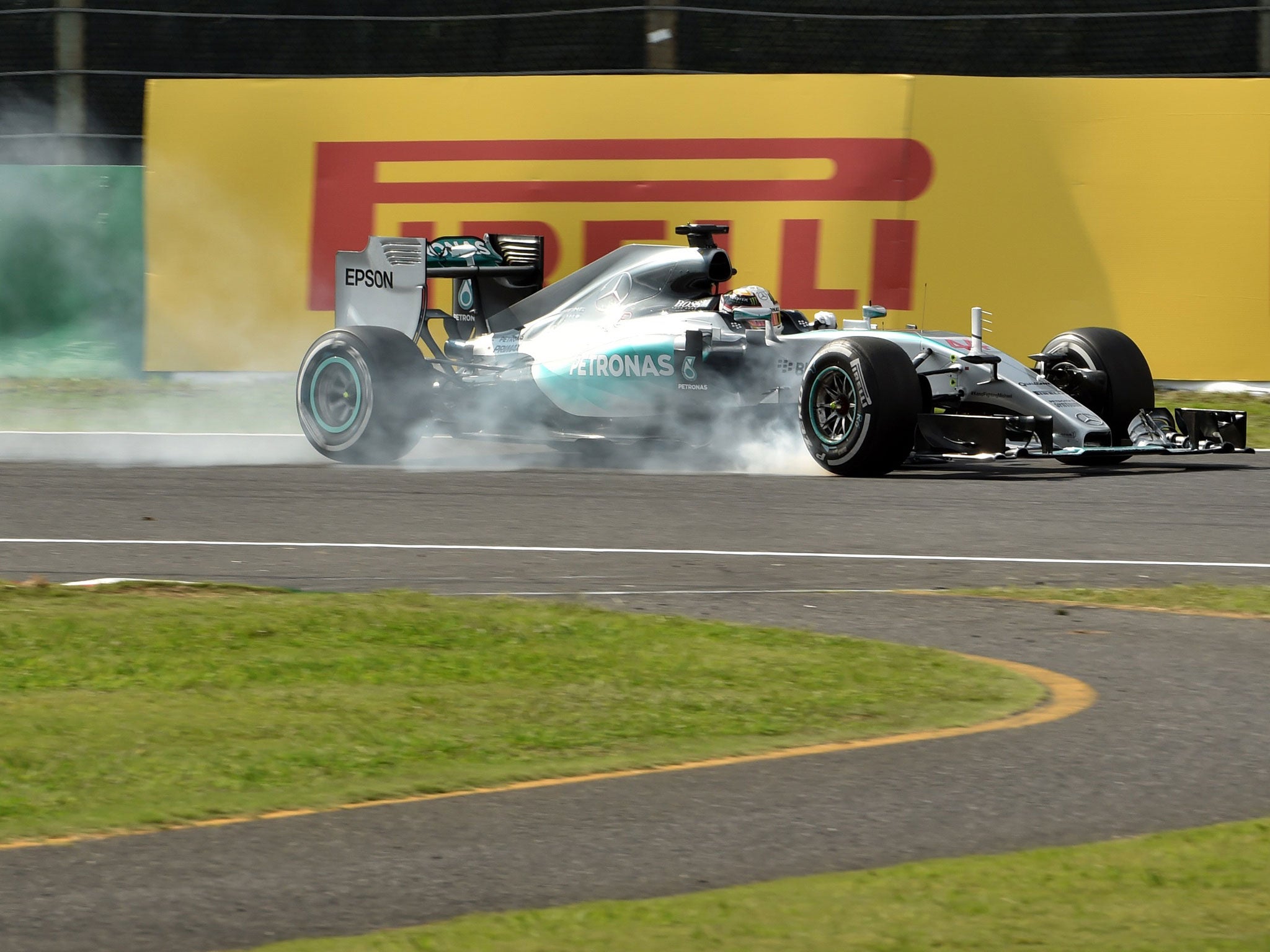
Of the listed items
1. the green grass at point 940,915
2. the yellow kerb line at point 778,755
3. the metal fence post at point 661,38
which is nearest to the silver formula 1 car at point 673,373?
the metal fence post at point 661,38

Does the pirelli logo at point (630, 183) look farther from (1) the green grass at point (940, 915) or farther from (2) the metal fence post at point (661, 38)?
(1) the green grass at point (940, 915)

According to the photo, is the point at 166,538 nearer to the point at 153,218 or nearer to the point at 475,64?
the point at 153,218

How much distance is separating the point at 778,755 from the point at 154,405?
39.0 ft

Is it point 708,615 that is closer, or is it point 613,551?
point 708,615

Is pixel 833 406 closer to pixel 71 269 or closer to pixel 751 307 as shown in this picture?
pixel 751 307

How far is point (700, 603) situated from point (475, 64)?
12724 mm

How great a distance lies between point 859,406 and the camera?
11109mm

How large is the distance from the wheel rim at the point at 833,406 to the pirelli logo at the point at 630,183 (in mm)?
3757

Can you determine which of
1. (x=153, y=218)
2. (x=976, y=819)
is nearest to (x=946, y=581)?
(x=976, y=819)

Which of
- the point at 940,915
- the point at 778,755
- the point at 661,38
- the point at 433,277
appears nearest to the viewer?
the point at 940,915

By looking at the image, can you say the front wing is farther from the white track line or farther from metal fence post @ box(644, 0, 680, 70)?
metal fence post @ box(644, 0, 680, 70)

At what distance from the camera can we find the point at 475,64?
757 inches

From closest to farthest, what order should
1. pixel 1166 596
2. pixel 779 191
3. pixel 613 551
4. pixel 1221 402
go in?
pixel 1166 596
pixel 613 551
pixel 1221 402
pixel 779 191

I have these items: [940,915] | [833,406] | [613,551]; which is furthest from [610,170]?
[940,915]
